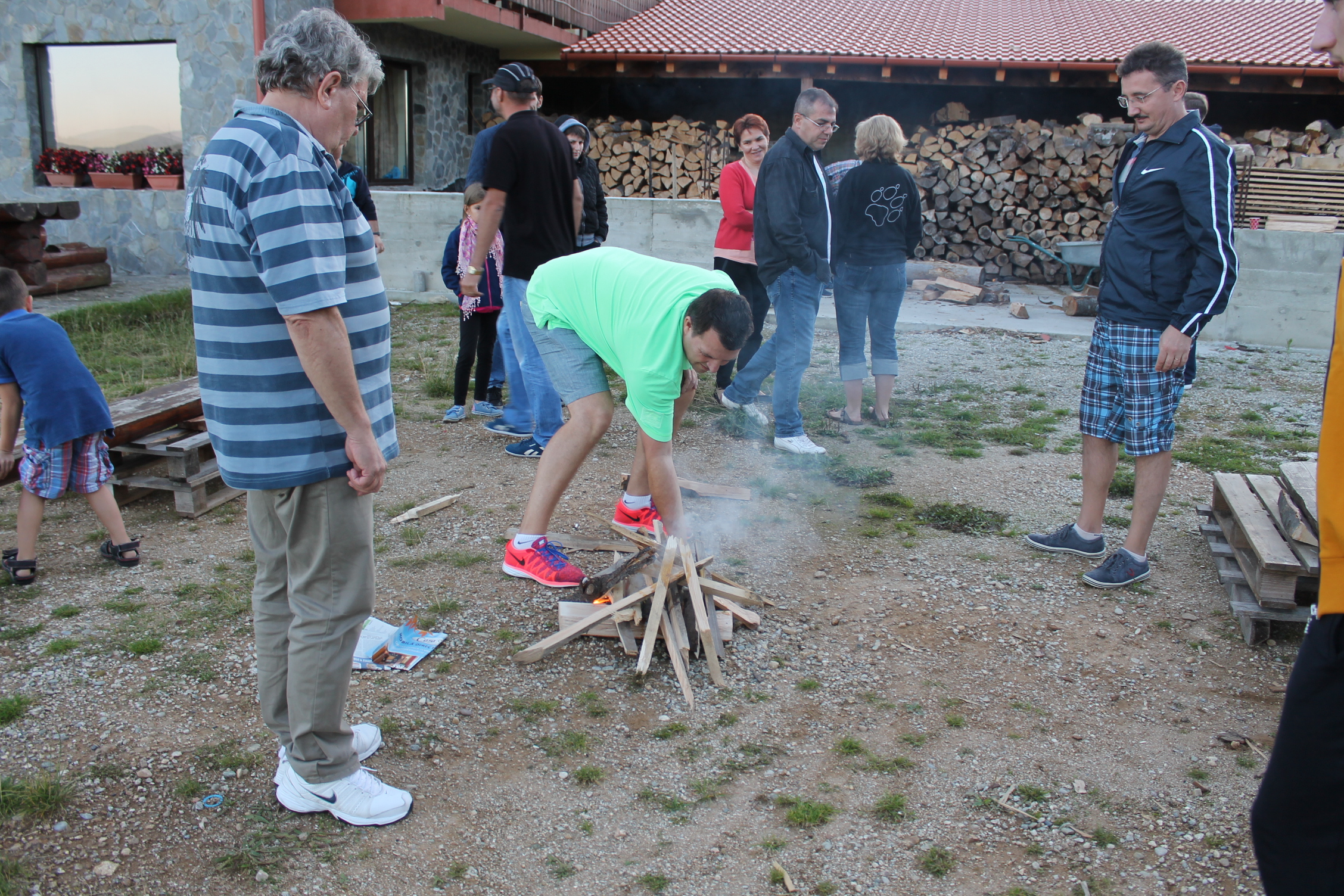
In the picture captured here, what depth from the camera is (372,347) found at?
228cm

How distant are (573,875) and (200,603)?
6.91ft

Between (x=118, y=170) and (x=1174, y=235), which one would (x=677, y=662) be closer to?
(x=1174, y=235)

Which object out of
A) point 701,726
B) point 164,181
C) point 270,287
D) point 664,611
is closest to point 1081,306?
point 664,611

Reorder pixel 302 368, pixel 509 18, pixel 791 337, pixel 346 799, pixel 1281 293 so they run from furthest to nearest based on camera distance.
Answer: pixel 509 18 → pixel 1281 293 → pixel 791 337 → pixel 346 799 → pixel 302 368

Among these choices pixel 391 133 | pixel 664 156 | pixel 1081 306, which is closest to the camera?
pixel 1081 306

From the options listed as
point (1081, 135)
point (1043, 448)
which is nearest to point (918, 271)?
point (1081, 135)

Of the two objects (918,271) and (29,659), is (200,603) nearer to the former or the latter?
(29,659)

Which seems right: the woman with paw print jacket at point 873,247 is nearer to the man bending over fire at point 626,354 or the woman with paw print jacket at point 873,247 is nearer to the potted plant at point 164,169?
the man bending over fire at point 626,354

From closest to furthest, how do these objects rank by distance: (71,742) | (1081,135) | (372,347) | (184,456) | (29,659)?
(372,347), (71,742), (29,659), (184,456), (1081,135)

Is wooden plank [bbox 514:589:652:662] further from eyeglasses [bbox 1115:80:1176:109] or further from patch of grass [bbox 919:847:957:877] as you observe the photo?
eyeglasses [bbox 1115:80:1176:109]

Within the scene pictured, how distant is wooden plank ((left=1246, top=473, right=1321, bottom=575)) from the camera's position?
11.1ft

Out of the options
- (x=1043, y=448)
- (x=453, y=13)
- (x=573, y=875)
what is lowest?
(x=573, y=875)

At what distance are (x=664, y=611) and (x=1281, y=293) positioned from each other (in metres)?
8.66

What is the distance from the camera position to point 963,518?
4.66 metres
